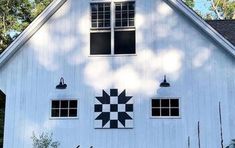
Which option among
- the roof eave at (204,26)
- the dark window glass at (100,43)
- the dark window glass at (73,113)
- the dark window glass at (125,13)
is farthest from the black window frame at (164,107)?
the dark window glass at (125,13)

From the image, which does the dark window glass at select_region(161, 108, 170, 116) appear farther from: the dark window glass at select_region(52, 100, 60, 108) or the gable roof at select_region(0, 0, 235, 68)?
the dark window glass at select_region(52, 100, 60, 108)

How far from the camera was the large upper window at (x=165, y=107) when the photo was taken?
13203mm

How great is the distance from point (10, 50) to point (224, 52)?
728cm

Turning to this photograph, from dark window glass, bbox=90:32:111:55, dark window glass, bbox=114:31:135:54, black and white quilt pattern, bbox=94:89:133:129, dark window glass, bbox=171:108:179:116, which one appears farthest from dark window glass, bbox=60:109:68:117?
dark window glass, bbox=171:108:179:116

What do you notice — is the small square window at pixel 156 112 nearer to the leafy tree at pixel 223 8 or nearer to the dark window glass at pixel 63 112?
the dark window glass at pixel 63 112

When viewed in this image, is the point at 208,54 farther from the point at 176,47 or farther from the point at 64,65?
the point at 64,65

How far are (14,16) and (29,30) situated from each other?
18667 millimetres

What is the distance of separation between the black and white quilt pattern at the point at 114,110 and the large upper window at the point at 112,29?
1526mm

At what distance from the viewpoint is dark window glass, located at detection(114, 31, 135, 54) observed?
13.7m

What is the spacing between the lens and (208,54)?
1327 centimetres

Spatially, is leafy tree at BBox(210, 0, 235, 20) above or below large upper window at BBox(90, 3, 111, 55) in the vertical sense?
above

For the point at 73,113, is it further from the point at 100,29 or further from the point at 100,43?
the point at 100,29

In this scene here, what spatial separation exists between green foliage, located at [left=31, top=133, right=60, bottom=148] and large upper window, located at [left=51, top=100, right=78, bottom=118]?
0.72 metres

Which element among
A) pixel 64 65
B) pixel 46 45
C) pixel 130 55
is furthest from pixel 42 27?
pixel 130 55
